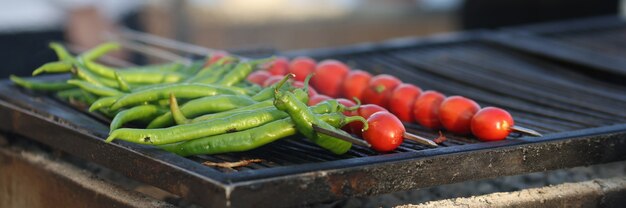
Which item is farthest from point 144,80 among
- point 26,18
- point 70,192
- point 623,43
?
point 26,18

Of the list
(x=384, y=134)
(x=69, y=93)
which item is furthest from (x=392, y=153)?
(x=69, y=93)

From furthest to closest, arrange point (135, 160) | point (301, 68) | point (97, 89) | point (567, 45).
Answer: point (567, 45) < point (301, 68) < point (97, 89) < point (135, 160)

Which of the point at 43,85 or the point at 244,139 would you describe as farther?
the point at 43,85

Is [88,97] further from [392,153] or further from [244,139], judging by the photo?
[392,153]

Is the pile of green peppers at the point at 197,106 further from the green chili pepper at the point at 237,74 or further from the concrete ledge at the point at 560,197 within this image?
the concrete ledge at the point at 560,197

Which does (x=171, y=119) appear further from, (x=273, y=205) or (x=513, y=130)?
(x=513, y=130)
